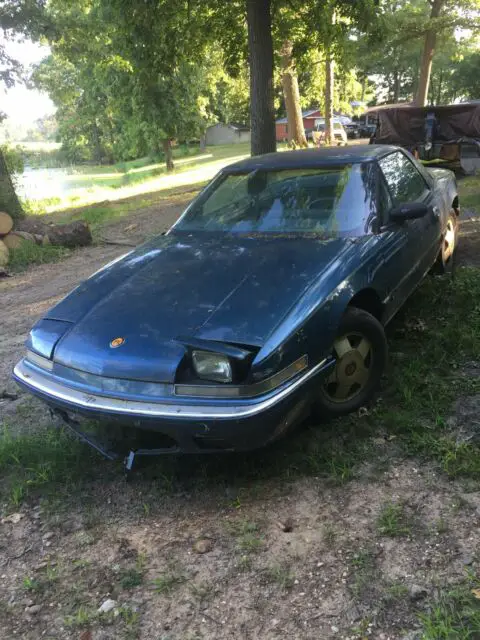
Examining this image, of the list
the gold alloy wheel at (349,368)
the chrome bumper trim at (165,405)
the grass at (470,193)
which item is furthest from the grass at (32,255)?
the grass at (470,193)

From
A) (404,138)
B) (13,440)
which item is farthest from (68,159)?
(13,440)

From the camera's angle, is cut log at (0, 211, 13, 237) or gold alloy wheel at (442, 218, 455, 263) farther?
cut log at (0, 211, 13, 237)

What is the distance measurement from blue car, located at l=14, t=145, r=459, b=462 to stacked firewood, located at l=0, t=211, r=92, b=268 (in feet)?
19.2

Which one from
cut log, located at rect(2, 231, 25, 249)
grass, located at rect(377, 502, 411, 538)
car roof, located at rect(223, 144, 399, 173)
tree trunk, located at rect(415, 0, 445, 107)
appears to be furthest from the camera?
tree trunk, located at rect(415, 0, 445, 107)

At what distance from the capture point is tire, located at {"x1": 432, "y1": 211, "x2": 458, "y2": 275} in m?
5.55

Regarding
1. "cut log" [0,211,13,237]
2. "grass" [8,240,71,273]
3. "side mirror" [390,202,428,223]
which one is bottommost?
"grass" [8,240,71,273]

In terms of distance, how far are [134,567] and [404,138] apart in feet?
43.9

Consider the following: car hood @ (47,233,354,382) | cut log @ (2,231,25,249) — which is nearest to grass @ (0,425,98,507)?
car hood @ (47,233,354,382)

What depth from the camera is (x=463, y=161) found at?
12.6 meters

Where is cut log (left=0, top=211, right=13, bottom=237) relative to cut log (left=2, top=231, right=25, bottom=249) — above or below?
above

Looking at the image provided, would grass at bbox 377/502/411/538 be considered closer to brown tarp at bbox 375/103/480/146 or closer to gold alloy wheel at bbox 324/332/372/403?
gold alloy wheel at bbox 324/332/372/403

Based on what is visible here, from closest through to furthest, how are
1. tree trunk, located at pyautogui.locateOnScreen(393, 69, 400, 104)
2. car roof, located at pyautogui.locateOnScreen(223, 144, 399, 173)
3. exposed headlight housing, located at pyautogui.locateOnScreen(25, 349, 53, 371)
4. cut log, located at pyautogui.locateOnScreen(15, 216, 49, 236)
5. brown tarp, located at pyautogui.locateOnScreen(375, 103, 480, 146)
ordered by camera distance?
exposed headlight housing, located at pyautogui.locateOnScreen(25, 349, 53, 371) < car roof, located at pyautogui.locateOnScreen(223, 144, 399, 173) < cut log, located at pyautogui.locateOnScreen(15, 216, 49, 236) < brown tarp, located at pyautogui.locateOnScreen(375, 103, 480, 146) < tree trunk, located at pyautogui.locateOnScreen(393, 69, 400, 104)

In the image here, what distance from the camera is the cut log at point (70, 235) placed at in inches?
382

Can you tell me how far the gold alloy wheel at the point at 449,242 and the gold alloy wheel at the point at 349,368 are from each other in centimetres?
267
